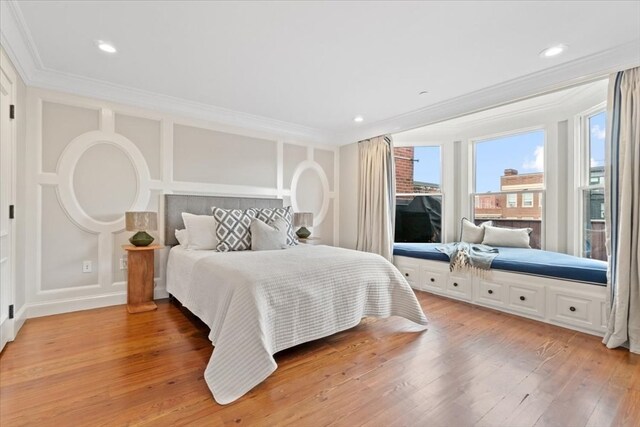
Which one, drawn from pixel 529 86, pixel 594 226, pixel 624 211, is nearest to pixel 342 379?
pixel 624 211

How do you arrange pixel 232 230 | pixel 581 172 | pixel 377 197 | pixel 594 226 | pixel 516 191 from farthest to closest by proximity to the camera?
pixel 377 197, pixel 516 191, pixel 581 172, pixel 594 226, pixel 232 230

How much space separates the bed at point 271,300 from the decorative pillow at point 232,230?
265 mm

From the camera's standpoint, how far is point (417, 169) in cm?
491

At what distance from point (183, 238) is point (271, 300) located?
189 cm

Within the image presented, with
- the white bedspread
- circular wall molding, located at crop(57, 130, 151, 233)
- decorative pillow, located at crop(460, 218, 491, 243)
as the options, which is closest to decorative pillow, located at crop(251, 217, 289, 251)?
the white bedspread

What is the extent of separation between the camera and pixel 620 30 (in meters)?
2.10

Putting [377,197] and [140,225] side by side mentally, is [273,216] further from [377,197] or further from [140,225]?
[377,197]

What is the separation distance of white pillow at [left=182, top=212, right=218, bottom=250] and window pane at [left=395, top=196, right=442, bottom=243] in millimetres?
2985

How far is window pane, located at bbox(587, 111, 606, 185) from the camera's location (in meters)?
3.29

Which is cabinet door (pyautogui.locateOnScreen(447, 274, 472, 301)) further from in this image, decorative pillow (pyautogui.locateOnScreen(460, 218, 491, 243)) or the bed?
the bed

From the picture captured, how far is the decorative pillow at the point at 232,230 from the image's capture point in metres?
3.15

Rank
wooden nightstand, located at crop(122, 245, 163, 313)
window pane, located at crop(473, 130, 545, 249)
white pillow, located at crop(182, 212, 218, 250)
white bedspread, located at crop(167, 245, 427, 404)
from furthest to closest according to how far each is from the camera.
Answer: window pane, located at crop(473, 130, 545, 249) < white pillow, located at crop(182, 212, 218, 250) < wooden nightstand, located at crop(122, 245, 163, 313) < white bedspread, located at crop(167, 245, 427, 404)

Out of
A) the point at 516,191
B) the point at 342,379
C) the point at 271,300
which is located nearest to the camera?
the point at 342,379

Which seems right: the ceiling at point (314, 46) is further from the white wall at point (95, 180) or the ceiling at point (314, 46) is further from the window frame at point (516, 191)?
the window frame at point (516, 191)
